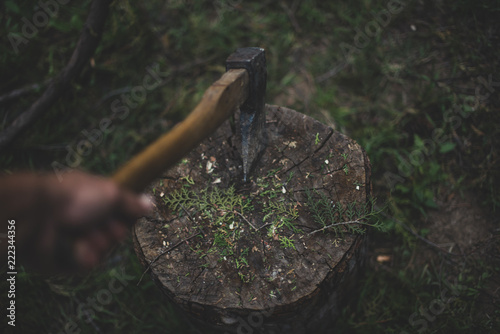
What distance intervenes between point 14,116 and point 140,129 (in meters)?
1.13

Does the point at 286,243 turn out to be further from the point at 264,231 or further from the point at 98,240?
the point at 98,240

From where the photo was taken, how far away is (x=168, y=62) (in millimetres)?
3213

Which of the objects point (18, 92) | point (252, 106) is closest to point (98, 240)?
point (252, 106)

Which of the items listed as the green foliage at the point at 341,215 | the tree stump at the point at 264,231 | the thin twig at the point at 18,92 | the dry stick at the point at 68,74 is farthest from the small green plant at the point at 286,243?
the thin twig at the point at 18,92

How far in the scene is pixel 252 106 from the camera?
5.49 feet

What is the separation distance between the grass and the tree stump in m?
0.22

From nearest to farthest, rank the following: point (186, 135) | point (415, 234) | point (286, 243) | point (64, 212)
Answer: point (64, 212)
point (186, 135)
point (286, 243)
point (415, 234)

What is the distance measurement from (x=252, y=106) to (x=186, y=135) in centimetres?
52

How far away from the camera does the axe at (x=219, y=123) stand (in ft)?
3.86

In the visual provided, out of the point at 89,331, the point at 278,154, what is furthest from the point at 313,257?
the point at 89,331

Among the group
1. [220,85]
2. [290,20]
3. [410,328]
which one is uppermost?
[220,85]

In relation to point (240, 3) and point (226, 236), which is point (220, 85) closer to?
point (226, 236)

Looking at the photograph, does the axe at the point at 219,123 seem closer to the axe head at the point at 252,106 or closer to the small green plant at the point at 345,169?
the axe head at the point at 252,106

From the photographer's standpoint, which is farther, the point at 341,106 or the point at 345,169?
the point at 341,106
